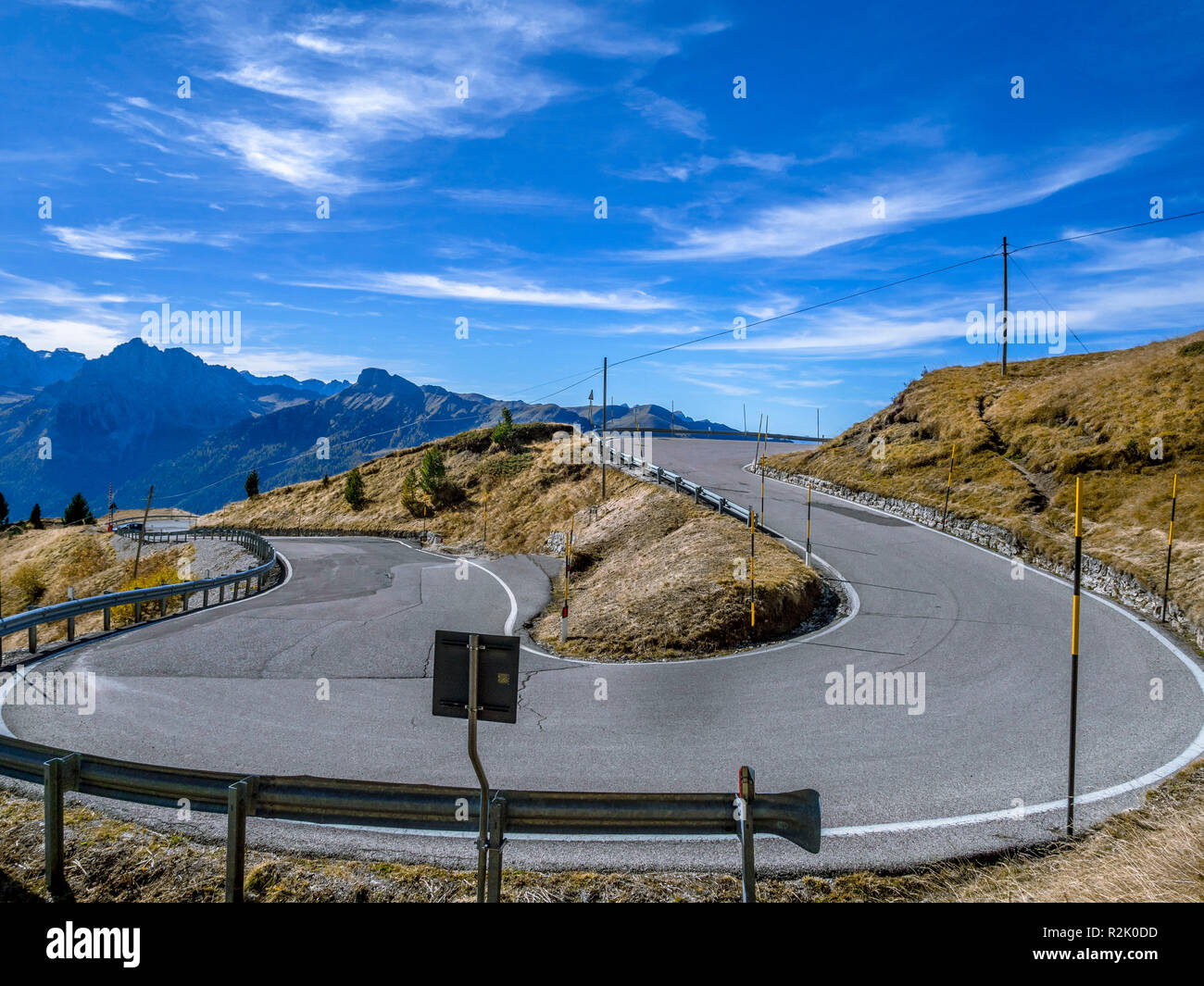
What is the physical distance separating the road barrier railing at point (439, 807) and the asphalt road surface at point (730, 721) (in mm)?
1212

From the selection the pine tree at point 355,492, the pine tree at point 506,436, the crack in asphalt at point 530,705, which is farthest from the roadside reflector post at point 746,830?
the pine tree at point 355,492

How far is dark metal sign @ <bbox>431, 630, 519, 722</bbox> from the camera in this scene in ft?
14.9

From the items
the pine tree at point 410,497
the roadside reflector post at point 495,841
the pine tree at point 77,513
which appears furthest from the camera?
the pine tree at point 77,513

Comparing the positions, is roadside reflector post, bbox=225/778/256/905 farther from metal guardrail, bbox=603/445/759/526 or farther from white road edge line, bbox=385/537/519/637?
metal guardrail, bbox=603/445/759/526

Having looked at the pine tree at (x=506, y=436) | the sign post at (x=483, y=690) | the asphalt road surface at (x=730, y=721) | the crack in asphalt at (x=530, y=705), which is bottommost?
the crack in asphalt at (x=530, y=705)

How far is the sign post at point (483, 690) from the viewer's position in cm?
448

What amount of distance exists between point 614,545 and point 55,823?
20521 mm

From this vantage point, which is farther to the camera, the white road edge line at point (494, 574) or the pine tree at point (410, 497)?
the pine tree at point (410, 497)

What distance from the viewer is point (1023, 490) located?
22766mm

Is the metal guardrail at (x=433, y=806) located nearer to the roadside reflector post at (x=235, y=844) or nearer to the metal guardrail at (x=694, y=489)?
the roadside reflector post at (x=235, y=844)

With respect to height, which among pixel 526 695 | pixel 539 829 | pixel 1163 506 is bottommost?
pixel 526 695
